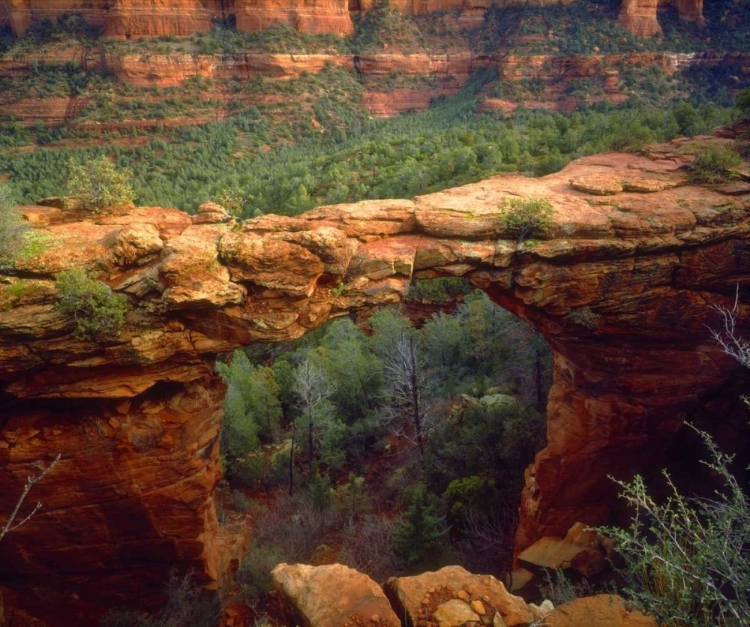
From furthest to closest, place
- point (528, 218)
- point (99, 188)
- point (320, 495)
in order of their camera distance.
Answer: point (320, 495), point (99, 188), point (528, 218)

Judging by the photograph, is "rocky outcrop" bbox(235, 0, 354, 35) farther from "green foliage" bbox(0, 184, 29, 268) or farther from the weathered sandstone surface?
the weathered sandstone surface

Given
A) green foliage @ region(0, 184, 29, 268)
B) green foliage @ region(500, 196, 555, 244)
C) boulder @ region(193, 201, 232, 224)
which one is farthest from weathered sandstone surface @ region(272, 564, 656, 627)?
green foliage @ region(0, 184, 29, 268)

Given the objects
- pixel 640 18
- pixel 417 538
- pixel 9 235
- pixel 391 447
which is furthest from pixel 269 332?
pixel 640 18

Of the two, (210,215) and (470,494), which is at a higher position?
(210,215)

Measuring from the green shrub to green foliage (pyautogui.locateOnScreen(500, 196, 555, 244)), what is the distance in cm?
420

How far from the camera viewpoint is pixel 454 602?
5918 mm

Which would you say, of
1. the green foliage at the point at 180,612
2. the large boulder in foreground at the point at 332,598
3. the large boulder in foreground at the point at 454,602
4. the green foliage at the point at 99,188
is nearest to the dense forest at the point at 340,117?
the green foliage at the point at 99,188

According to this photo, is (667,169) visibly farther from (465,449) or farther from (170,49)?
(170,49)

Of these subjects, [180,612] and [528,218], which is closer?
[180,612]

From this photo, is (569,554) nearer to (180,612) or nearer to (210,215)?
(180,612)

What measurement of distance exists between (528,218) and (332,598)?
680 cm

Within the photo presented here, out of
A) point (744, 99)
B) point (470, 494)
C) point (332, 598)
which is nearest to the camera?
point (332, 598)

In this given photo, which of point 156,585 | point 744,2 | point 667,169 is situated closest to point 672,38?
point 744,2

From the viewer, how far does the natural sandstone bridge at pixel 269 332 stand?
7773 millimetres
